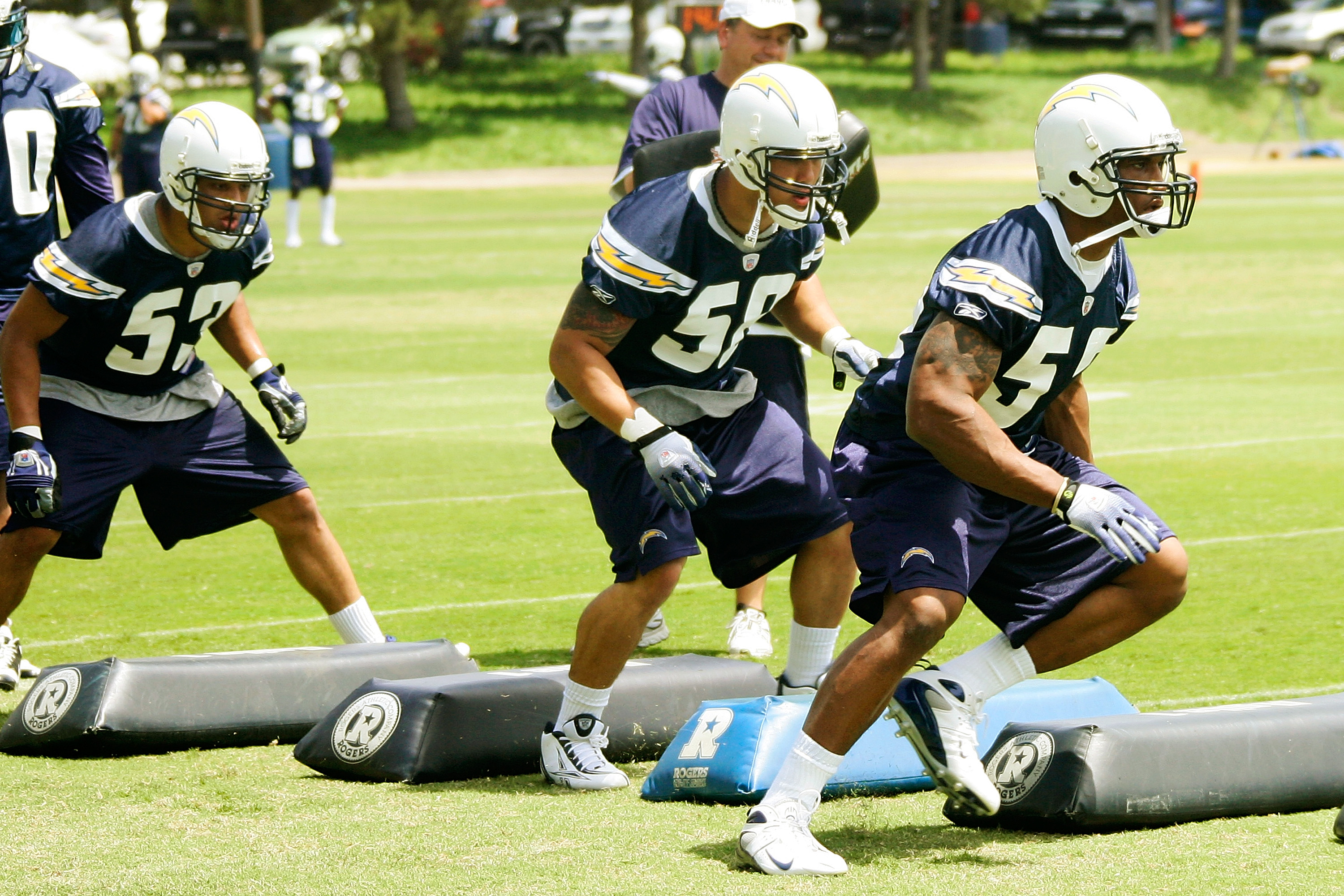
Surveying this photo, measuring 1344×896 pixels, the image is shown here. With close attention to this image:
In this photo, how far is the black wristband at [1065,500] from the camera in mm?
3896

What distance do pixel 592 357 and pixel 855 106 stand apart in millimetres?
36642

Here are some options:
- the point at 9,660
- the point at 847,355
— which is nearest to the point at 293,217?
the point at 9,660

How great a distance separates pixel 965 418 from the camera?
12.8ft

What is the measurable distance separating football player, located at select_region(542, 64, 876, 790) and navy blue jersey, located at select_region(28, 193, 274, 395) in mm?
1202

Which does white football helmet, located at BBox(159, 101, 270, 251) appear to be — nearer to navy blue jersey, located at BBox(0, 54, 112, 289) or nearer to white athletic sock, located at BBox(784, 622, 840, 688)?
navy blue jersey, located at BBox(0, 54, 112, 289)

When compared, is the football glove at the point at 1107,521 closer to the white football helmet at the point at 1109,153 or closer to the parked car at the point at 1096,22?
the white football helmet at the point at 1109,153

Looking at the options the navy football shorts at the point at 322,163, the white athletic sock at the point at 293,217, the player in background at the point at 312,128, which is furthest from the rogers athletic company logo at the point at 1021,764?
the white athletic sock at the point at 293,217

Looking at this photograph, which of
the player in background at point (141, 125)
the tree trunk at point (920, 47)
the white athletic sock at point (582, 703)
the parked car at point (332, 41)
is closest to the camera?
the white athletic sock at point (582, 703)

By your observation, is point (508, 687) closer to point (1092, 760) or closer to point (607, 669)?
point (607, 669)

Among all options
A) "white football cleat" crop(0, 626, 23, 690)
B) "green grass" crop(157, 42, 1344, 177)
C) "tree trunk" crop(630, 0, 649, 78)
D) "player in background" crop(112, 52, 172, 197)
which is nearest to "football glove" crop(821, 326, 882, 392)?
"white football cleat" crop(0, 626, 23, 690)

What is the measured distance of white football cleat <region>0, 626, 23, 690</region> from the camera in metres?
5.85

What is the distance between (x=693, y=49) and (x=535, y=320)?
26848mm

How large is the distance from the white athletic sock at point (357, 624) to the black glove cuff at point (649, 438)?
1.59 m

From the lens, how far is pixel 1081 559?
4.23 meters
